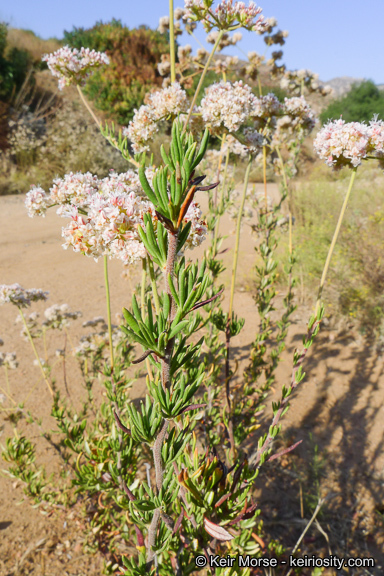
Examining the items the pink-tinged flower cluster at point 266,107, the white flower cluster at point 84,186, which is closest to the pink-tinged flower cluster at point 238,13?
the pink-tinged flower cluster at point 266,107

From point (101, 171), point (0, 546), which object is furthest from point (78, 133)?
point (0, 546)

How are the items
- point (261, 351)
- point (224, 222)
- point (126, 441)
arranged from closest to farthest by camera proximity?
point (126, 441) → point (261, 351) → point (224, 222)

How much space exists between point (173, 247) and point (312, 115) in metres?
1.99

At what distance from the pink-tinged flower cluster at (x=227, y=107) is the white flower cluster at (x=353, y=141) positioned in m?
0.42

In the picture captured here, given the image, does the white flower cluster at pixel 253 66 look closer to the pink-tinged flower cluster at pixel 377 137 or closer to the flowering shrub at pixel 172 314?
the flowering shrub at pixel 172 314

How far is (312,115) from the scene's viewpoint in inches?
89.1

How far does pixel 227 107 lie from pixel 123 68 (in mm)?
14566

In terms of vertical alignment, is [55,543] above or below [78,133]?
below

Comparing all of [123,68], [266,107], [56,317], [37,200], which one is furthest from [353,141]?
[123,68]

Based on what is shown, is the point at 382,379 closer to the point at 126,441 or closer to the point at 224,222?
the point at 126,441

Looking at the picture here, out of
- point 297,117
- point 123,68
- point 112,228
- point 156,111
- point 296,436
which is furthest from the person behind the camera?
point 123,68

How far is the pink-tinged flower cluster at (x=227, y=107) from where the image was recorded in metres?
1.57

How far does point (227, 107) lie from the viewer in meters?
1.57

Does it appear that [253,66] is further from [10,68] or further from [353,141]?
[10,68]
